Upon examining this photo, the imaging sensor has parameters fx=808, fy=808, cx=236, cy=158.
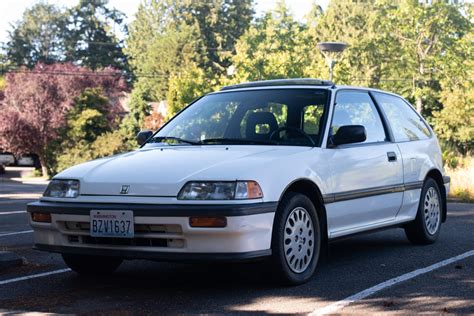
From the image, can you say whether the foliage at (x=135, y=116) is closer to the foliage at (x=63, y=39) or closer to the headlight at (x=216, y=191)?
the foliage at (x=63, y=39)

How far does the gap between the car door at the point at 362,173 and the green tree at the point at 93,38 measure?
81228 millimetres

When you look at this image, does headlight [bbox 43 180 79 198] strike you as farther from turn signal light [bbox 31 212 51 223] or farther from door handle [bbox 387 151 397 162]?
door handle [bbox 387 151 397 162]

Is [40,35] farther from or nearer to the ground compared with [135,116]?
farther from the ground

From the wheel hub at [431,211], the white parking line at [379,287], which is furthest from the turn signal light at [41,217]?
the wheel hub at [431,211]

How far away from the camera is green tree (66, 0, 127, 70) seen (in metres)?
89.5

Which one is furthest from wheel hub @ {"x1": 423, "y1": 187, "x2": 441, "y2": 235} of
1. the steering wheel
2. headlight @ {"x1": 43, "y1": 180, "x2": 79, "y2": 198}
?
headlight @ {"x1": 43, "y1": 180, "x2": 79, "y2": 198}

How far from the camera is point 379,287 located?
20.2 feet

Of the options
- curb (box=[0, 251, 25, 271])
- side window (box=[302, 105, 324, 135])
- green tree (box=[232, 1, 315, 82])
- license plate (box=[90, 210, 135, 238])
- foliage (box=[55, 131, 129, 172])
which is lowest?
foliage (box=[55, 131, 129, 172])

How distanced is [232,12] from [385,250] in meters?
79.6

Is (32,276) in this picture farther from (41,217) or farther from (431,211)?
(431,211)

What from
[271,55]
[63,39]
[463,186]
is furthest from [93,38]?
[463,186]

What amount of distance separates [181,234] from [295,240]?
39.7 inches

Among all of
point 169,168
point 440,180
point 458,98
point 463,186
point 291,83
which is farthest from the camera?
point 458,98

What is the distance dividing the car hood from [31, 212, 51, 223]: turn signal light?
33 cm
